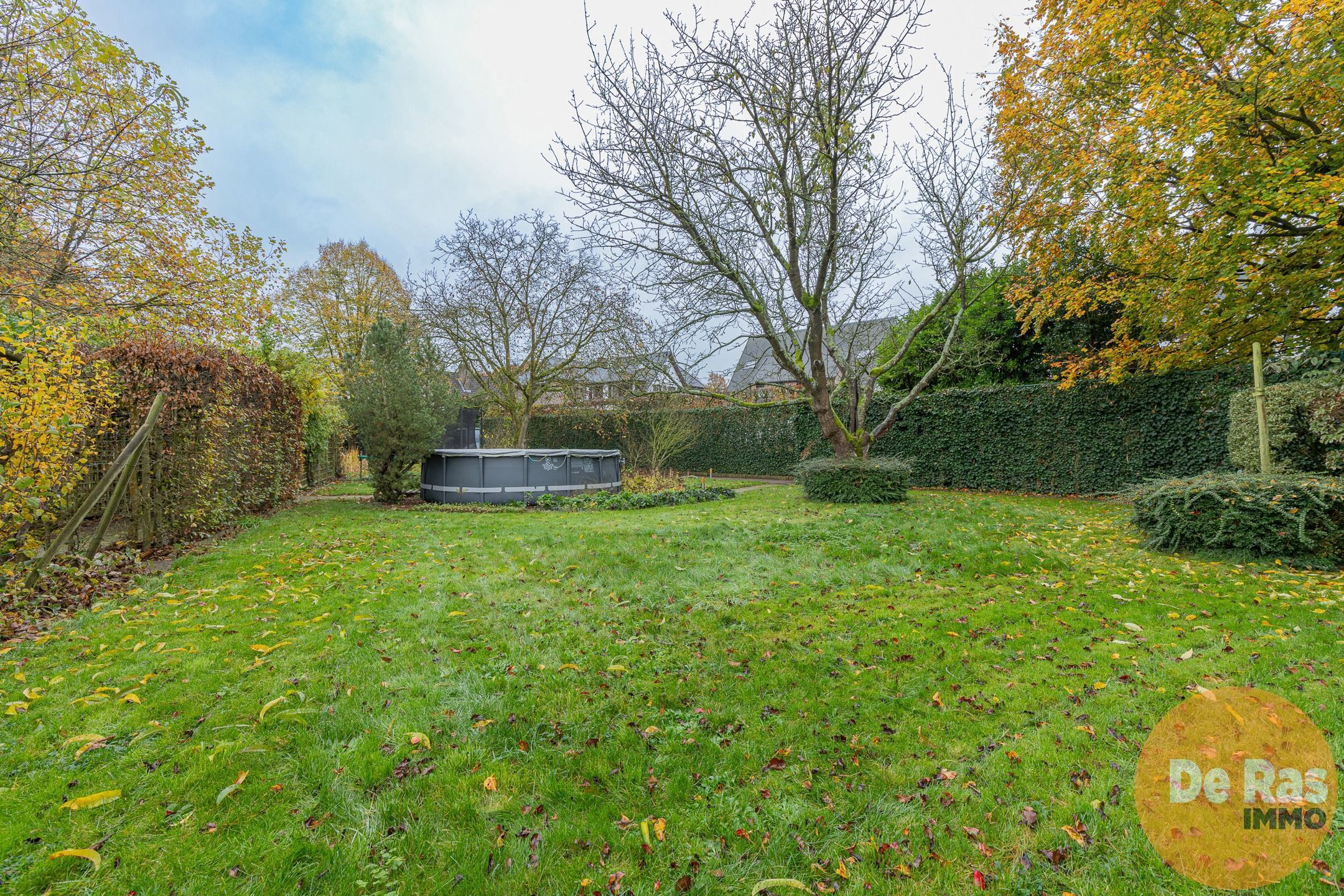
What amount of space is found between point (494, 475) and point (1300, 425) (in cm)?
1184

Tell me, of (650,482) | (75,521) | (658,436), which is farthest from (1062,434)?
(75,521)

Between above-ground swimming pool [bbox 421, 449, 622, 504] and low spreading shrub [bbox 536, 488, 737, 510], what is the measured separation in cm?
35

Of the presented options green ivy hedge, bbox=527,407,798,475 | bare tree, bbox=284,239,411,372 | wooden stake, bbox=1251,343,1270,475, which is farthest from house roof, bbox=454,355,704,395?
bare tree, bbox=284,239,411,372

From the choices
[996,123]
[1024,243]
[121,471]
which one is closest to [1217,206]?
[1024,243]

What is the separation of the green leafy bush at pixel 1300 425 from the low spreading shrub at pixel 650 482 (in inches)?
335

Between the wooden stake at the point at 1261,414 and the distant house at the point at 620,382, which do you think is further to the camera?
the distant house at the point at 620,382

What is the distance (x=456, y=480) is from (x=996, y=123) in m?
11.4

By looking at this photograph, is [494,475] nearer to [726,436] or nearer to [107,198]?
[107,198]

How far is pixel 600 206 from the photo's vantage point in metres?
7.24

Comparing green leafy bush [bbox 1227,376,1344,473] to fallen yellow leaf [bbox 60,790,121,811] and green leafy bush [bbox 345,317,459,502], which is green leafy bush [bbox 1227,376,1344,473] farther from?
green leafy bush [bbox 345,317,459,502]

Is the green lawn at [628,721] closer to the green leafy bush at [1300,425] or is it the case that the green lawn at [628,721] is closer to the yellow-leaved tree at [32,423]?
the yellow-leaved tree at [32,423]

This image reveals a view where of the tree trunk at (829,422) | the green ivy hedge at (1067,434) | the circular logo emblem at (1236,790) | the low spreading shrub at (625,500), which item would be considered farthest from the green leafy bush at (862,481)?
the circular logo emblem at (1236,790)

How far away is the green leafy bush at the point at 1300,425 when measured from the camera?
19.2 feet

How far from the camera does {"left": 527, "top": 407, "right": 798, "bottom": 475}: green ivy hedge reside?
15.5 metres
